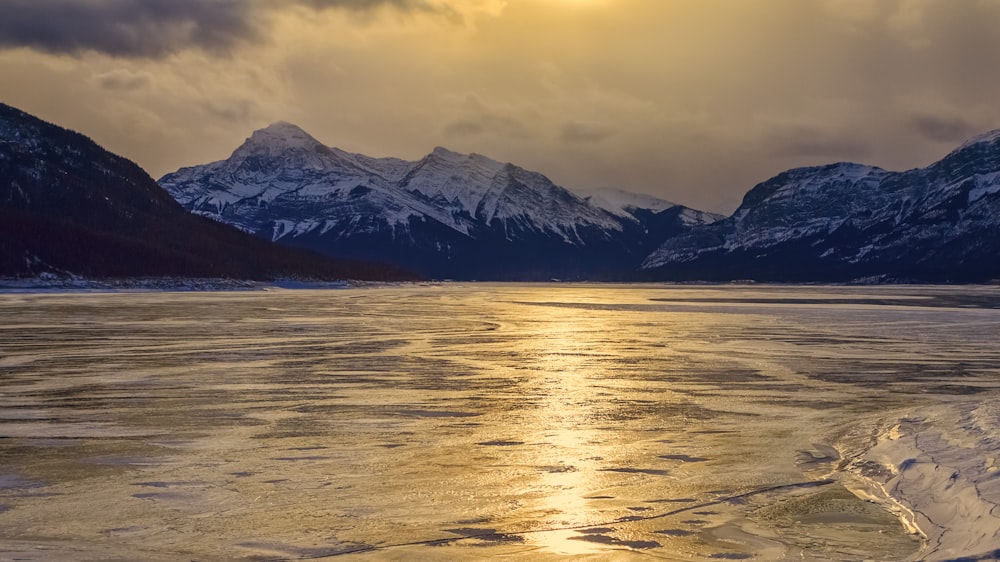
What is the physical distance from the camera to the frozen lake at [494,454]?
16.0 m

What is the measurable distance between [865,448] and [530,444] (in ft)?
27.1

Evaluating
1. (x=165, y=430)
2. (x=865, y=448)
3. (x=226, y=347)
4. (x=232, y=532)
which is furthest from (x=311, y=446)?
(x=226, y=347)

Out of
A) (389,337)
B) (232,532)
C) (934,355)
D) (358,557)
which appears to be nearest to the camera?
(358,557)

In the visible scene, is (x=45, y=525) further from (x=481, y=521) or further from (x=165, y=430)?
(x=165, y=430)

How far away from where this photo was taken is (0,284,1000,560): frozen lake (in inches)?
630

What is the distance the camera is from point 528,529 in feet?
54.2

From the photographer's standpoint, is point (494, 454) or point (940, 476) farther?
point (494, 454)

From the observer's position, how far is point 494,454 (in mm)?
23062

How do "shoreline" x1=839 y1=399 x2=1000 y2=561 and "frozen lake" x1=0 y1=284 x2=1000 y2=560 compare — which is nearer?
"shoreline" x1=839 y1=399 x2=1000 y2=561

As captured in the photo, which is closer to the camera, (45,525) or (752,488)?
(45,525)

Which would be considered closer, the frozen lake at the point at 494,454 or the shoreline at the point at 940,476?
the shoreline at the point at 940,476

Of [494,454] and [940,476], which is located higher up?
A: [940,476]

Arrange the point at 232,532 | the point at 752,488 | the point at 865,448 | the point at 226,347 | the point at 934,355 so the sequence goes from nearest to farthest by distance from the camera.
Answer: the point at 232,532 → the point at 752,488 → the point at 865,448 → the point at 934,355 → the point at 226,347

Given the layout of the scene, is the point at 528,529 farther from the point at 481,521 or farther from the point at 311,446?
the point at 311,446
